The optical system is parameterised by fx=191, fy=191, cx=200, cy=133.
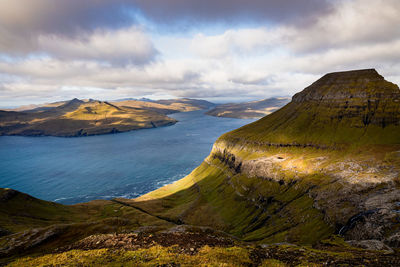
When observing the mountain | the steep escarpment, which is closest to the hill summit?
the steep escarpment

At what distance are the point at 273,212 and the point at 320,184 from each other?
34413 millimetres

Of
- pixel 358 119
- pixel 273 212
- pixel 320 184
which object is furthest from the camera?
pixel 358 119

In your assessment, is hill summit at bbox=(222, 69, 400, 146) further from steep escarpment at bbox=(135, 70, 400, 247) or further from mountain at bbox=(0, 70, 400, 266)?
mountain at bbox=(0, 70, 400, 266)

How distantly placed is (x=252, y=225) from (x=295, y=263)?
10306cm

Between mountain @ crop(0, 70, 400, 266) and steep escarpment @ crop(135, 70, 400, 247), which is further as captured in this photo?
steep escarpment @ crop(135, 70, 400, 247)

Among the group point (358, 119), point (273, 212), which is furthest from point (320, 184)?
point (358, 119)

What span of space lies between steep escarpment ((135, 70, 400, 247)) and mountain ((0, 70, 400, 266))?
67 cm

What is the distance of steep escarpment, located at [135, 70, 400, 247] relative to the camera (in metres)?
89.9

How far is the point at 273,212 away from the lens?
417 ft

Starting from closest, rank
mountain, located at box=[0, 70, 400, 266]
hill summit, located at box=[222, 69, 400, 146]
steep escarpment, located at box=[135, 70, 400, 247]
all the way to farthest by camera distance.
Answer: mountain, located at box=[0, 70, 400, 266] < steep escarpment, located at box=[135, 70, 400, 247] < hill summit, located at box=[222, 69, 400, 146]

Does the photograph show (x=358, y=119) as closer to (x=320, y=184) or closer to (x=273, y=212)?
(x=320, y=184)

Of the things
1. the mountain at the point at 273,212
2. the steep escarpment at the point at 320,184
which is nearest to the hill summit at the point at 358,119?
the steep escarpment at the point at 320,184

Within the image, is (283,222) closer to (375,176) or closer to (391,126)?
(375,176)

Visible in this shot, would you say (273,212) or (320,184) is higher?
(320,184)
